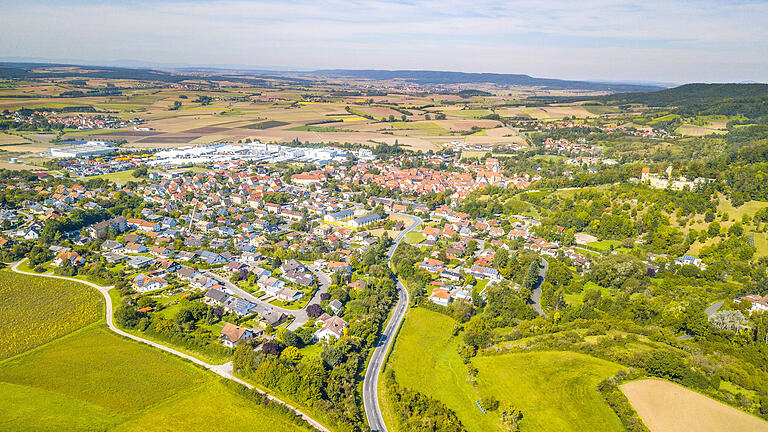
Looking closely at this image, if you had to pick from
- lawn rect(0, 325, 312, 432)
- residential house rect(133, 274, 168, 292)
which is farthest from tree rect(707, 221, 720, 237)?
residential house rect(133, 274, 168, 292)

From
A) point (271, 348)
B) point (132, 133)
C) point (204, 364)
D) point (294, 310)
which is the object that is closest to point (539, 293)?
point (294, 310)

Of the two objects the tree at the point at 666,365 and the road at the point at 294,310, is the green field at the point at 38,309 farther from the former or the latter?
the tree at the point at 666,365

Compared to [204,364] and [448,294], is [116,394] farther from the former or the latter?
[448,294]

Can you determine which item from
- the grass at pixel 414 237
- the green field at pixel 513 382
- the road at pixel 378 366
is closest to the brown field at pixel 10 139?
the grass at pixel 414 237

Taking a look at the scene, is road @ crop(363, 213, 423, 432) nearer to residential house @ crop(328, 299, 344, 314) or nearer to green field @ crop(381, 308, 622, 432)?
green field @ crop(381, 308, 622, 432)

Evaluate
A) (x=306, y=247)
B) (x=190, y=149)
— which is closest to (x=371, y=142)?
(x=190, y=149)

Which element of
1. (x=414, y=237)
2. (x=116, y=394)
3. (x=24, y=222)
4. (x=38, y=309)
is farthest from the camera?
(x=414, y=237)
